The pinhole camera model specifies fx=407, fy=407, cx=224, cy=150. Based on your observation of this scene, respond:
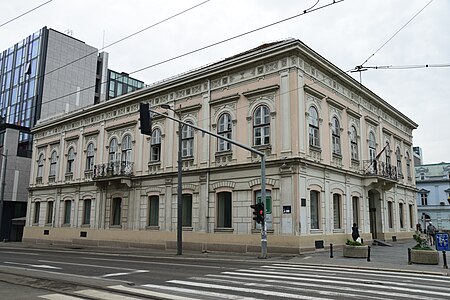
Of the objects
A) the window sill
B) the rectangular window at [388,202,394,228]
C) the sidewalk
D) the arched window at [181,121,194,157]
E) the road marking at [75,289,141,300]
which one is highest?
the arched window at [181,121,194,157]

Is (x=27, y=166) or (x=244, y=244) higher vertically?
(x=27, y=166)

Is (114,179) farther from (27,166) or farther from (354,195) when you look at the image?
(27,166)

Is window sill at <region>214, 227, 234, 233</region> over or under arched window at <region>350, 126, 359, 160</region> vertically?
under

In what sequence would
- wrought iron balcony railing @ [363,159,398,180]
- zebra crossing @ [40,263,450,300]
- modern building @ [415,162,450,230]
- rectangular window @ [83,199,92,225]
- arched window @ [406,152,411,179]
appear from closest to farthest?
zebra crossing @ [40,263,450,300] < wrought iron balcony railing @ [363,159,398,180] < rectangular window @ [83,199,92,225] < arched window @ [406,152,411,179] < modern building @ [415,162,450,230]

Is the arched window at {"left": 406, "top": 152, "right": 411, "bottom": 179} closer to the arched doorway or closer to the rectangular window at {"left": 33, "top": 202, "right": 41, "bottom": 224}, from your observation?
the arched doorway

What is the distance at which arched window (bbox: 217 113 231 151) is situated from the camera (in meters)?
25.0

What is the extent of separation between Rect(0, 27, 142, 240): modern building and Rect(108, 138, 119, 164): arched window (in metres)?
21.0

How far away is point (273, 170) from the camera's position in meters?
22.2

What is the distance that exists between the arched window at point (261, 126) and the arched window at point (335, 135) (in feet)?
16.1

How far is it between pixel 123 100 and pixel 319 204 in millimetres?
17101

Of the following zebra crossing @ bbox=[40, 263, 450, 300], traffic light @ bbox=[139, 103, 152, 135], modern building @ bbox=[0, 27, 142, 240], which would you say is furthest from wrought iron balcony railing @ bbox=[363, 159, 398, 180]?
modern building @ bbox=[0, 27, 142, 240]

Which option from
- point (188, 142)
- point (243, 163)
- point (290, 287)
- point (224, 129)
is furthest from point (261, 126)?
point (290, 287)

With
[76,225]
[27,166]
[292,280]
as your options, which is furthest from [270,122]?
[27,166]

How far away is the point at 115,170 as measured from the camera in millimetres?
30531
